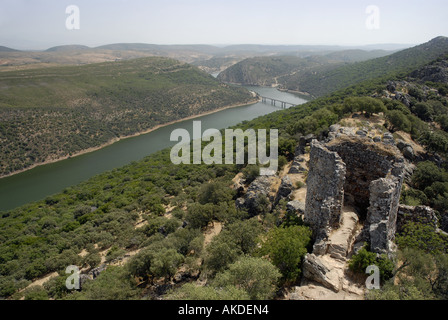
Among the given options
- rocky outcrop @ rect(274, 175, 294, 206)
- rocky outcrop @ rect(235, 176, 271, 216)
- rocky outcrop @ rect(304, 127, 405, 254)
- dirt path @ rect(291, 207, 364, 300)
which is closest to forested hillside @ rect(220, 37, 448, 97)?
rocky outcrop @ rect(235, 176, 271, 216)

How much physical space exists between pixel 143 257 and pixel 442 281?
1369 cm

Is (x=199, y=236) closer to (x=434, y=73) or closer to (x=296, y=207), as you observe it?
(x=296, y=207)

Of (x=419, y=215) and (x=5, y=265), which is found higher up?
(x=419, y=215)

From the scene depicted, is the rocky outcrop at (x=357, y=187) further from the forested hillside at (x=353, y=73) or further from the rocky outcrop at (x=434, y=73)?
the forested hillside at (x=353, y=73)

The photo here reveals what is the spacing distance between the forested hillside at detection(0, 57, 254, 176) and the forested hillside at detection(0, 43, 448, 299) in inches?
1169

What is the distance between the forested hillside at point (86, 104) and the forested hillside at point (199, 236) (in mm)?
29701

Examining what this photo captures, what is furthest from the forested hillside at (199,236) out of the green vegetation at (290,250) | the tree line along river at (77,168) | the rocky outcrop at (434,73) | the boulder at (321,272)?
the tree line along river at (77,168)

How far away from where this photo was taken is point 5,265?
76.9 feet

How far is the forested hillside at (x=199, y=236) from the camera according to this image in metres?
9.62

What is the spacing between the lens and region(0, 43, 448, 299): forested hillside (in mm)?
9617

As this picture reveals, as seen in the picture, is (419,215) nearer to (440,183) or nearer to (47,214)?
(440,183)
